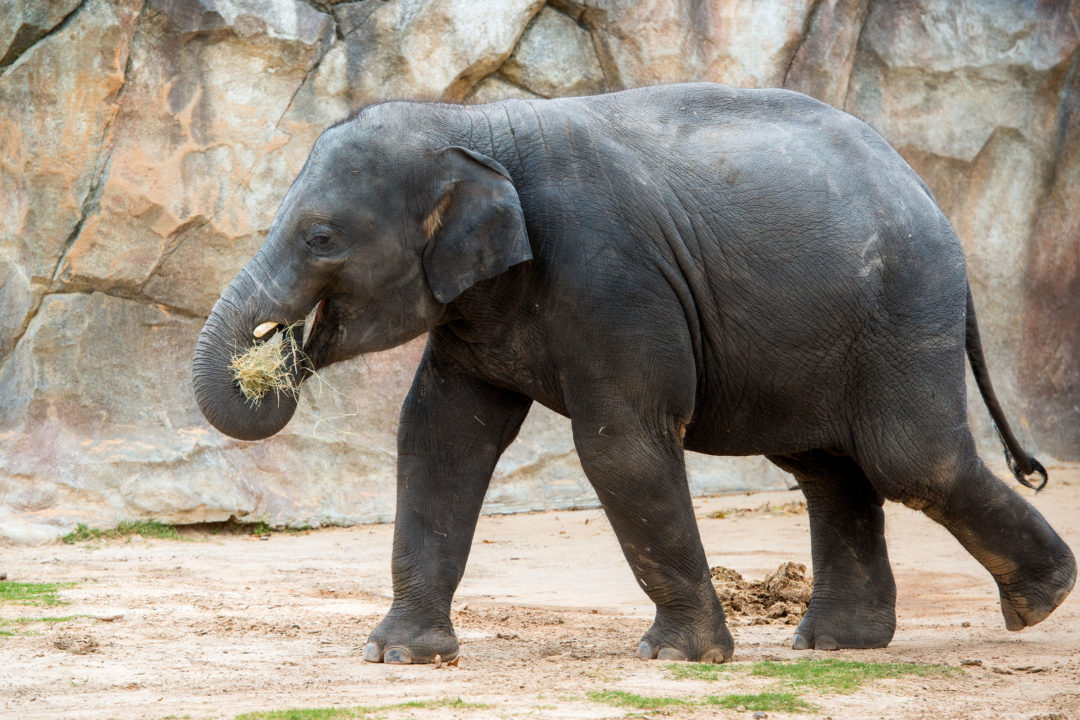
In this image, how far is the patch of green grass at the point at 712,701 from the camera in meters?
4.12

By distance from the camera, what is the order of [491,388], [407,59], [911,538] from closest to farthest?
[491,388], [911,538], [407,59]

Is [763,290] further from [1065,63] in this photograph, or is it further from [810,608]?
[1065,63]

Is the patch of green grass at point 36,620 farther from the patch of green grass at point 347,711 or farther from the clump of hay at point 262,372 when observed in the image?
the patch of green grass at point 347,711

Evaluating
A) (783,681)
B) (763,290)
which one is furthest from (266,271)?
(783,681)

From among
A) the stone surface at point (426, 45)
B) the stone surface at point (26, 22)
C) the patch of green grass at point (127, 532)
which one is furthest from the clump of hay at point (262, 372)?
the stone surface at point (426, 45)

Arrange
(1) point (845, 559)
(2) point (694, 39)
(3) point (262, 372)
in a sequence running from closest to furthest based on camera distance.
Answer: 1. (3) point (262, 372)
2. (1) point (845, 559)
3. (2) point (694, 39)

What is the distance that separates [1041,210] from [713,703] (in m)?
8.92

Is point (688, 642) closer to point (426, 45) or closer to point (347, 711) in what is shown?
point (347, 711)

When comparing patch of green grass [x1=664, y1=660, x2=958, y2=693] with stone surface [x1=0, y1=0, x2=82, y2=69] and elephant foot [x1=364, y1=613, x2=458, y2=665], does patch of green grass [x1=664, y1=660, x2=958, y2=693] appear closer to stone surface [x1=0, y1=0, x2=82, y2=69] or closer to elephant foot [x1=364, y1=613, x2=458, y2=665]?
elephant foot [x1=364, y1=613, x2=458, y2=665]

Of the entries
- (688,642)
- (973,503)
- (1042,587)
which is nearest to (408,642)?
(688,642)

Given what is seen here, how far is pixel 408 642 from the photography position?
521 cm

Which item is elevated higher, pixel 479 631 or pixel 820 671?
pixel 820 671

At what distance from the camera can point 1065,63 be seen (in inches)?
459

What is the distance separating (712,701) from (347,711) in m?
1.08
